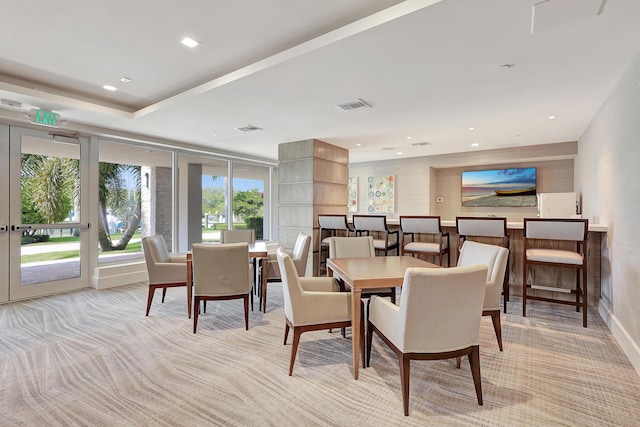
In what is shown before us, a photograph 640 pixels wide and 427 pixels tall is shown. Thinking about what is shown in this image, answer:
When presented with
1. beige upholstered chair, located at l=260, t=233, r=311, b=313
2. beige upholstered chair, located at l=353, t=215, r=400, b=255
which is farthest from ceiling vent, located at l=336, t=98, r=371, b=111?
beige upholstered chair, located at l=260, t=233, r=311, b=313

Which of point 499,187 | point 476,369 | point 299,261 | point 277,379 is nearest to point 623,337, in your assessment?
point 476,369

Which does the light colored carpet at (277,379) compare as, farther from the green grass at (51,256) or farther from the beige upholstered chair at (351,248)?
the green grass at (51,256)

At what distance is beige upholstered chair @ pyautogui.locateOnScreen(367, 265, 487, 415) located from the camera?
1820 mm

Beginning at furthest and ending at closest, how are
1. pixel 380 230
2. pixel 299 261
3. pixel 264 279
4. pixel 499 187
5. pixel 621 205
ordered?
pixel 499 187, pixel 380 230, pixel 299 261, pixel 264 279, pixel 621 205

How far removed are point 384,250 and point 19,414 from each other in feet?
13.4

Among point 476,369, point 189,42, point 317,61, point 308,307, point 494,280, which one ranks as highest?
point 189,42

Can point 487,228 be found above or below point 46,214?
below

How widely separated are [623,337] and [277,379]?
2.98 metres

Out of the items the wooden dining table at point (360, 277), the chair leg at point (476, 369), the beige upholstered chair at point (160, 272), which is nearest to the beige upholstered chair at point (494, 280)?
the wooden dining table at point (360, 277)

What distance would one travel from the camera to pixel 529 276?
13.9 ft

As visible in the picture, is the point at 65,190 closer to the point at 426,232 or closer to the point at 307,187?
the point at 307,187

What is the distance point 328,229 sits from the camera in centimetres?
609

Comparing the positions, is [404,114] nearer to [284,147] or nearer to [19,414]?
[284,147]

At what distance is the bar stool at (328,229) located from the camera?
544 cm
